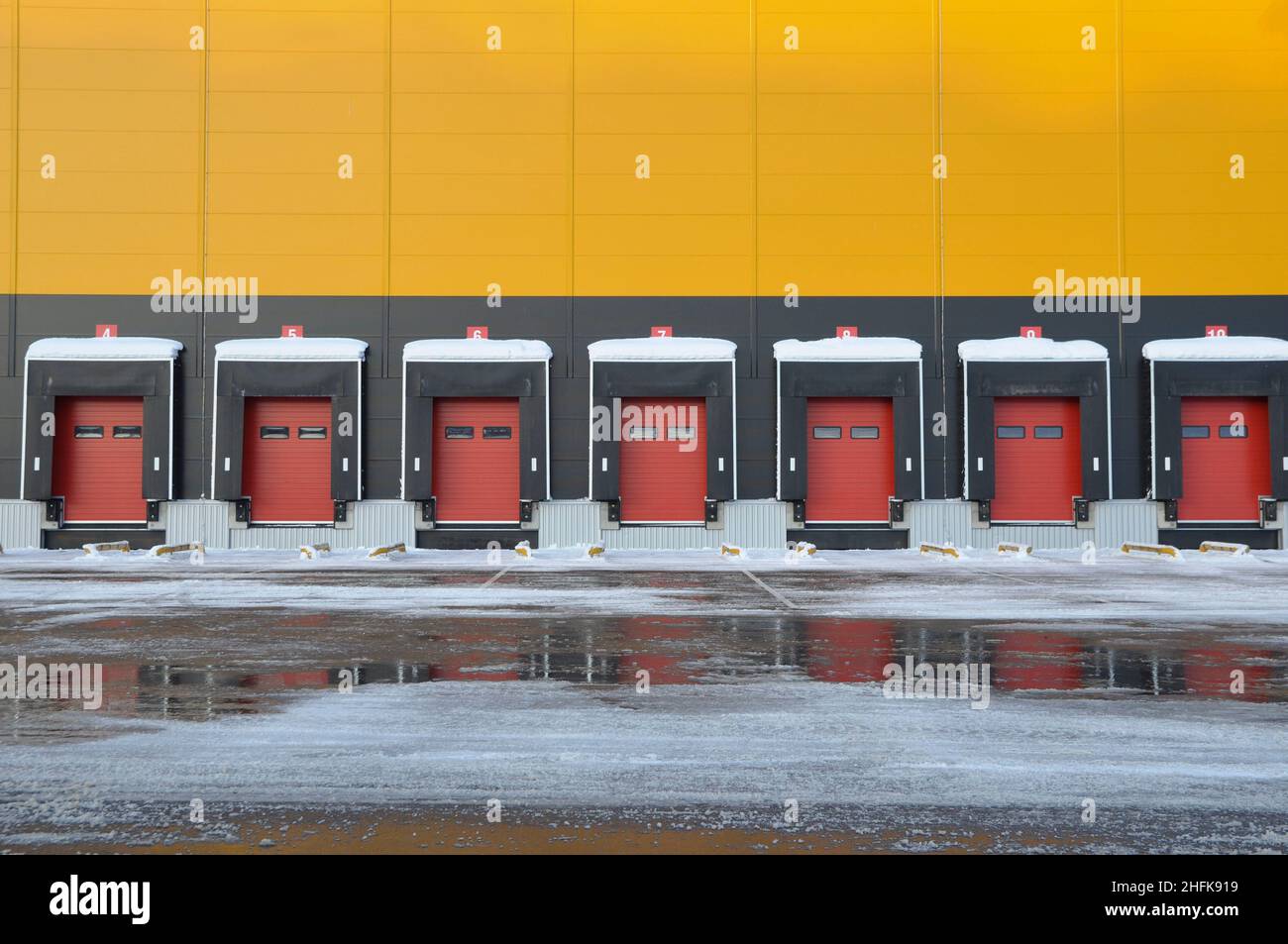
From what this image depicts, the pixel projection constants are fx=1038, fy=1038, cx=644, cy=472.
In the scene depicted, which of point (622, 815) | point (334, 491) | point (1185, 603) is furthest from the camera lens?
point (334, 491)

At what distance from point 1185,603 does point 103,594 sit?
15359 mm

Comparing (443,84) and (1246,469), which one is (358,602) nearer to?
(443,84)

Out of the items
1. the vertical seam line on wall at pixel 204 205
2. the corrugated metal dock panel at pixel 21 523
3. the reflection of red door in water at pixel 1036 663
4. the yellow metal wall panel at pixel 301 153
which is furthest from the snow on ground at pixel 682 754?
the corrugated metal dock panel at pixel 21 523

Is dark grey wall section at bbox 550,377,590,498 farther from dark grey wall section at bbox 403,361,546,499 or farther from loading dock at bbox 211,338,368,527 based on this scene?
loading dock at bbox 211,338,368,527

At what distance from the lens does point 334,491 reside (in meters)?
27.8

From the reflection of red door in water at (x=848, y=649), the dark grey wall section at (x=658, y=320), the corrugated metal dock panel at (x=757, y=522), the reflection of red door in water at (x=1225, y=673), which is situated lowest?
the reflection of red door in water at (x=848, y=649)

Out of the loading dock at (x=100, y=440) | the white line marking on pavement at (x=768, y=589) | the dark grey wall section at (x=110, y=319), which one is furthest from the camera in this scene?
the dark grey wall section at (x=110, y=319)

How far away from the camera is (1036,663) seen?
9.16 m

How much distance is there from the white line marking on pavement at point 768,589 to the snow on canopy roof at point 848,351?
28.2 ft

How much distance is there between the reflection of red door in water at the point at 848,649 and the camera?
868cm

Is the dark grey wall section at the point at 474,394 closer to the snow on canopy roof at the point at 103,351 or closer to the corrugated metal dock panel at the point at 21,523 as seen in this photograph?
the snow on canopy roof at the point at 103,351

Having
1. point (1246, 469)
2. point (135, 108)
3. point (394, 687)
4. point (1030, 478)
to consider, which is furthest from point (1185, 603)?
point (135, 108)

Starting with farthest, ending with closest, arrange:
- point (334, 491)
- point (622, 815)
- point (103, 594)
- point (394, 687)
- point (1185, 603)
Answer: point (334, 491)
point (103, 594)
point (1185, 603)
point (394, 687)
point (622, 815)

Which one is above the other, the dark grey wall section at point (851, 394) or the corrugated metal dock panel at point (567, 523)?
the dark grey wall section at point (851, 394)
